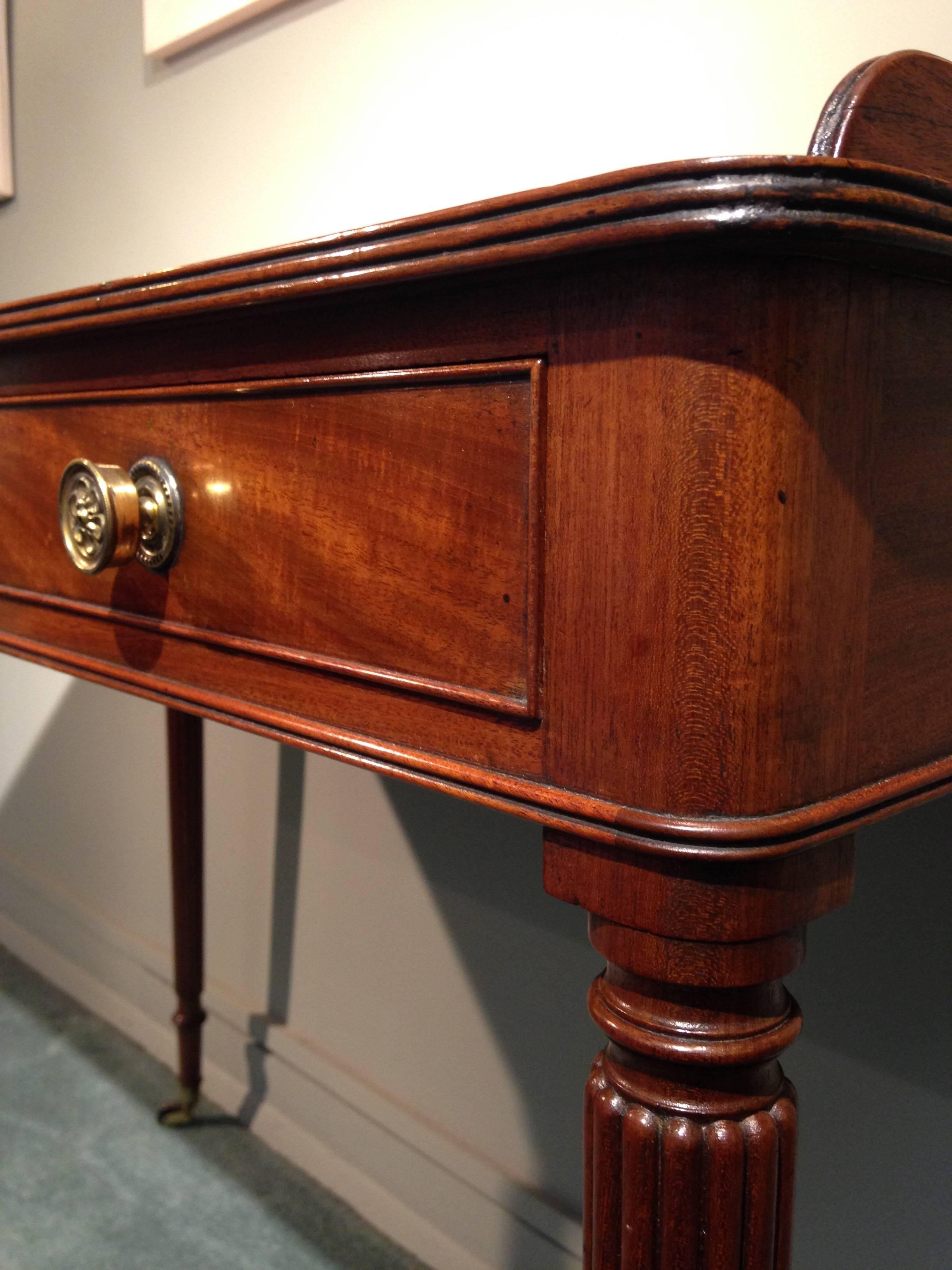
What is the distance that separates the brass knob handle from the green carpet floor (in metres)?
0.78

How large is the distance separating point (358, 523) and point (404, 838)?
699mm

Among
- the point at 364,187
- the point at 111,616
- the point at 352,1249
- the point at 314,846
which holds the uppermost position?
the point at 364,187

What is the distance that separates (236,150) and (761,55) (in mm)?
657

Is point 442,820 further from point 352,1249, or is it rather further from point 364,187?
point 364,187

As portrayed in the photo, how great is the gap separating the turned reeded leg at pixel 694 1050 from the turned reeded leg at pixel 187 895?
2.71ft

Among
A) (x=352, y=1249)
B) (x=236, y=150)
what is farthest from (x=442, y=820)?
(x=236, y=150)

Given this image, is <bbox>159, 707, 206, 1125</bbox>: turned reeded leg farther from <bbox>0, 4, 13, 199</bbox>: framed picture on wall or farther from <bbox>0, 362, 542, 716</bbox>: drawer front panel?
<bbox>0, 4, 13, 199</bbox>: framed picture on wall

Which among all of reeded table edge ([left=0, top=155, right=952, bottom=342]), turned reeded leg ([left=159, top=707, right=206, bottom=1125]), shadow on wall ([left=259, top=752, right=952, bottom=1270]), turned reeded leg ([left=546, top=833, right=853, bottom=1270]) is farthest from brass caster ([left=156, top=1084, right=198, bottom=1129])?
reeded table edge ([left=0, top=155, right=952, bottom=342])

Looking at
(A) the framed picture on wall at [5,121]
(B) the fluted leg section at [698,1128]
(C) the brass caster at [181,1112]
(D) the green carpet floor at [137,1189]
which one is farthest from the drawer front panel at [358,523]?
(A) the framed picture on wall at [5,121]

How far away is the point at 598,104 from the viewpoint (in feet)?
2.90

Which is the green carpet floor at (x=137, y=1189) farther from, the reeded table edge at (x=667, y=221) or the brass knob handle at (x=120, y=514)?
the reeded table edge at (x=667, y=221)

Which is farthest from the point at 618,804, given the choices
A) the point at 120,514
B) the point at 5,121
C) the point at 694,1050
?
the point at 5,121

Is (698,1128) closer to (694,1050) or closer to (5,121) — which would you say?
(694,1050)

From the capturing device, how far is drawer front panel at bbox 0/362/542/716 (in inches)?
16.0
